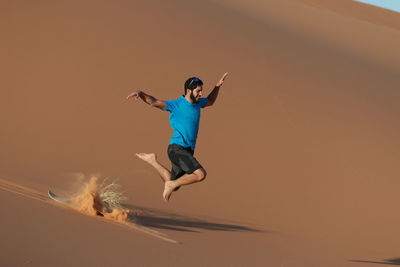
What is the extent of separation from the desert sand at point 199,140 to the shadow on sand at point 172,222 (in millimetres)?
44

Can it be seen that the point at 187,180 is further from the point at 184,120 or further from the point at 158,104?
the point at 158,104

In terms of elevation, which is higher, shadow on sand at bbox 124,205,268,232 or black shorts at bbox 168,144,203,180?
black shorts at bbox 168,144,203,180

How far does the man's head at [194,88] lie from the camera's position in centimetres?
766

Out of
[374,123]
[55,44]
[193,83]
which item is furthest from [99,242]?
[374,123]

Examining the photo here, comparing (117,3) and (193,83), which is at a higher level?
(117,3)

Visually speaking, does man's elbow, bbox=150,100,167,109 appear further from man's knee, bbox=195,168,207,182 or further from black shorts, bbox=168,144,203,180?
man's knee, bbox=195,168,207,182

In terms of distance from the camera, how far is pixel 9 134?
498 inches

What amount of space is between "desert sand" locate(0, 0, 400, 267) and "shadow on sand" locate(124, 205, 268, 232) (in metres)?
0.04

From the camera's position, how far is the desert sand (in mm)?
6879

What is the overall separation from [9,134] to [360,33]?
69.2ft

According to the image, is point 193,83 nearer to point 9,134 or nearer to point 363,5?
point 9,134

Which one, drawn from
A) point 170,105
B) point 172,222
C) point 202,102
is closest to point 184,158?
point 170,105

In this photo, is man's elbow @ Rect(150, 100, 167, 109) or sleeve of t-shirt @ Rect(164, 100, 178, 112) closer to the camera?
man's elbow @ Rect(150, 100, 167, 109)

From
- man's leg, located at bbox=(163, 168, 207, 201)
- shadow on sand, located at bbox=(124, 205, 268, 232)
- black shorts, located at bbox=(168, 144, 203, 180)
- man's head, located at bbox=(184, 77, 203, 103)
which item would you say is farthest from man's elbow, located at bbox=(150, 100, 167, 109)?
shadow on sand, located at bbox=(124, 205, 268, 232)
